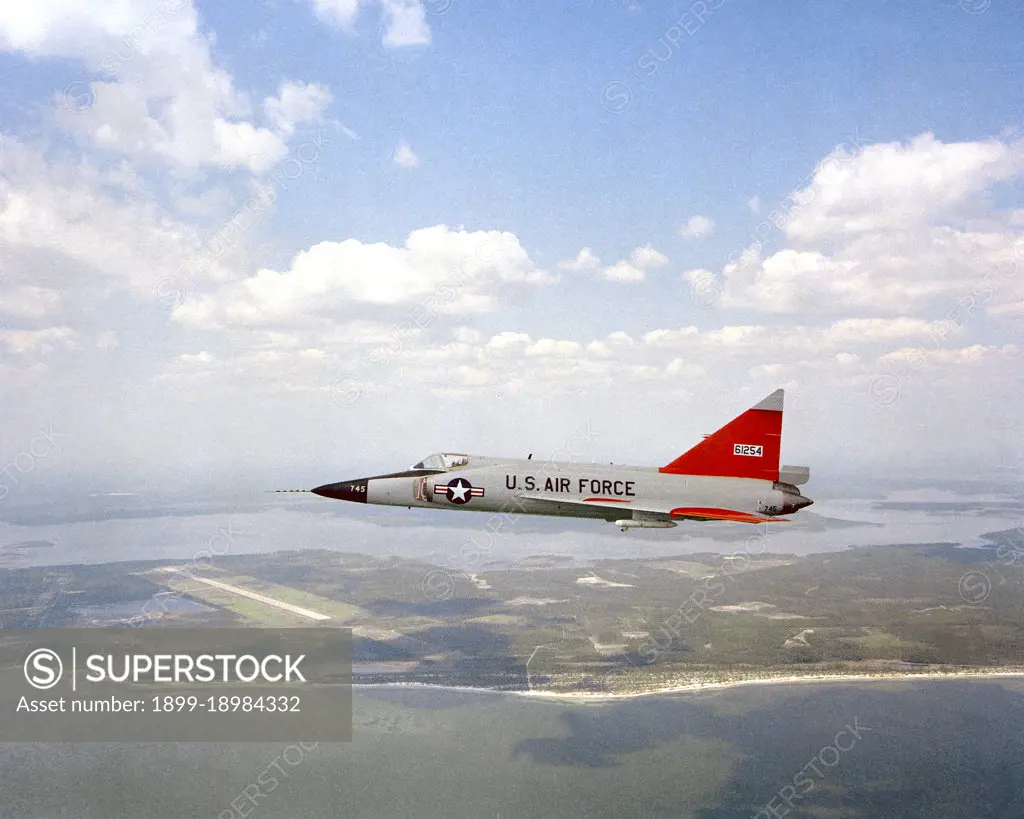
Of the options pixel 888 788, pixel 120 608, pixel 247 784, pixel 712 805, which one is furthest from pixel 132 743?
pixel 888 788

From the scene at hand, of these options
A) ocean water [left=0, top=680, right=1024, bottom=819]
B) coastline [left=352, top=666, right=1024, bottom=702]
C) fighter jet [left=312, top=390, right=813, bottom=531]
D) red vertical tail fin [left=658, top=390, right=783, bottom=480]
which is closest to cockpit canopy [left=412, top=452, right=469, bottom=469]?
A: fighter jet [left=312, top=390, right=813, bottom=531]

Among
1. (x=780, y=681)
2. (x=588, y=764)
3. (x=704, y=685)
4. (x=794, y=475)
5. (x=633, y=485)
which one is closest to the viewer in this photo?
(x=633, y=485)

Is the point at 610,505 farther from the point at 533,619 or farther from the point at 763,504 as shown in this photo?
the point at 533,619

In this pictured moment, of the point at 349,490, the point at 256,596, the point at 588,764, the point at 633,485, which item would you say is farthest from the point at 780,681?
the point at 349,490

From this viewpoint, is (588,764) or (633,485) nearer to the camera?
(633,485)

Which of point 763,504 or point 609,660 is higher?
point 763,504

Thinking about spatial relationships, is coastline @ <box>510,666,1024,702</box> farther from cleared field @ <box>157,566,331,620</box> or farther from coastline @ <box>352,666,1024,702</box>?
cleared field @ <box>157,566,331,620</box>

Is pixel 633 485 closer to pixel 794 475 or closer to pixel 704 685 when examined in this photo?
pixel 794 475
